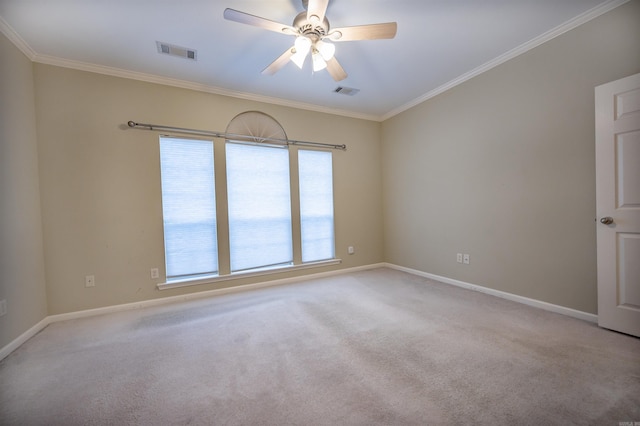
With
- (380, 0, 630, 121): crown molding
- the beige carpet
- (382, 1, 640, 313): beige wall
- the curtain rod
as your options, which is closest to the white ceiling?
(380, 0, 630, 121): crown molding

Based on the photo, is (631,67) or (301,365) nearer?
(301,365)

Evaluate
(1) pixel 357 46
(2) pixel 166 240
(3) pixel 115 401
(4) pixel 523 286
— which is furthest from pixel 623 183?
(2) pixel 166 240

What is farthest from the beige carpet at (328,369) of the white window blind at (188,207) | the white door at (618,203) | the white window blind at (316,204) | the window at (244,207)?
the white window blind at (316,204)

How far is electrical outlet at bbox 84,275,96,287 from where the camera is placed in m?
2.78

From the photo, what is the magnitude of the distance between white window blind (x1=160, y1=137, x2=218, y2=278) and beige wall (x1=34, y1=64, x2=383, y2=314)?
0.11 m

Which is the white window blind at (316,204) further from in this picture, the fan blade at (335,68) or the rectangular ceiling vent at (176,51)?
the rectangular ceiling vent at (176,51)

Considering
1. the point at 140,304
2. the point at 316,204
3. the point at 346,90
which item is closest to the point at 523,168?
the point at 346,90

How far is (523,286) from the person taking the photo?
2.79 m

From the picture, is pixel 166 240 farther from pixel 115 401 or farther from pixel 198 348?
pixel 115 401

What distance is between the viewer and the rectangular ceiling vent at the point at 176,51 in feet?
8.22

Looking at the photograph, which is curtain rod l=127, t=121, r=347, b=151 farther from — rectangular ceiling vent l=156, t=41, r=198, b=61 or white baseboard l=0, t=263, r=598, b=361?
white baseboard l=0, t=263, r=598, b=361

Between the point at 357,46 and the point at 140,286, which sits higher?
the point at 357,46

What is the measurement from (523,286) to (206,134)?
423 centimetres

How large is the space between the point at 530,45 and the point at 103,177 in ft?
15.9
